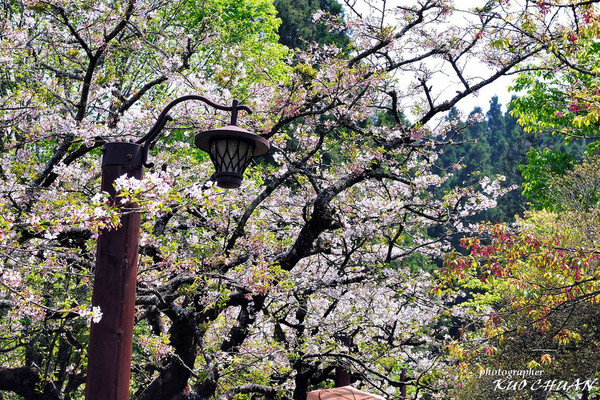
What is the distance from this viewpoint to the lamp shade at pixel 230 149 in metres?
3.63

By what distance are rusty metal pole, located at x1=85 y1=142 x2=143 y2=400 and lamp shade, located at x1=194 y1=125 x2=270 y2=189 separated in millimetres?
664

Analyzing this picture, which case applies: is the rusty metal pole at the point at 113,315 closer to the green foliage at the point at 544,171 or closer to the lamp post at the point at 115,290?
the lamp post at the point at 115,290

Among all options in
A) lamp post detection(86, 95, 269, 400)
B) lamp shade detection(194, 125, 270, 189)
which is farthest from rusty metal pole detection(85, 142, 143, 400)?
lamp shade detection(194, 125, 270, 189)

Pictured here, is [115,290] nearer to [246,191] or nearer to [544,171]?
[246,191]

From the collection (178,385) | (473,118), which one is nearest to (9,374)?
(178,385)

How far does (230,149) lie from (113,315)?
1255mm

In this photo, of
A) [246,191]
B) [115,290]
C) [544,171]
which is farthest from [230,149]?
[544,171]

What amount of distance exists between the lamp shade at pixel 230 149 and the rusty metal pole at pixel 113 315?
664mm

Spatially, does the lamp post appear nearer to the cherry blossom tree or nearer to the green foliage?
the cherry blossom tree

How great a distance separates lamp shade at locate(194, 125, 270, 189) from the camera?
3631mm

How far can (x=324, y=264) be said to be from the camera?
33.3 feet

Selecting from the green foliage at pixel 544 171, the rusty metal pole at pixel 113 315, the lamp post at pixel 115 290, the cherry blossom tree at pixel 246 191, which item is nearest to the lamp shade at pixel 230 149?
the lamp post at pixel 115 290

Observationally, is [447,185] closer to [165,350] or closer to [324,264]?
[324,264]

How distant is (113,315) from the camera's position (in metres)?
3.10
